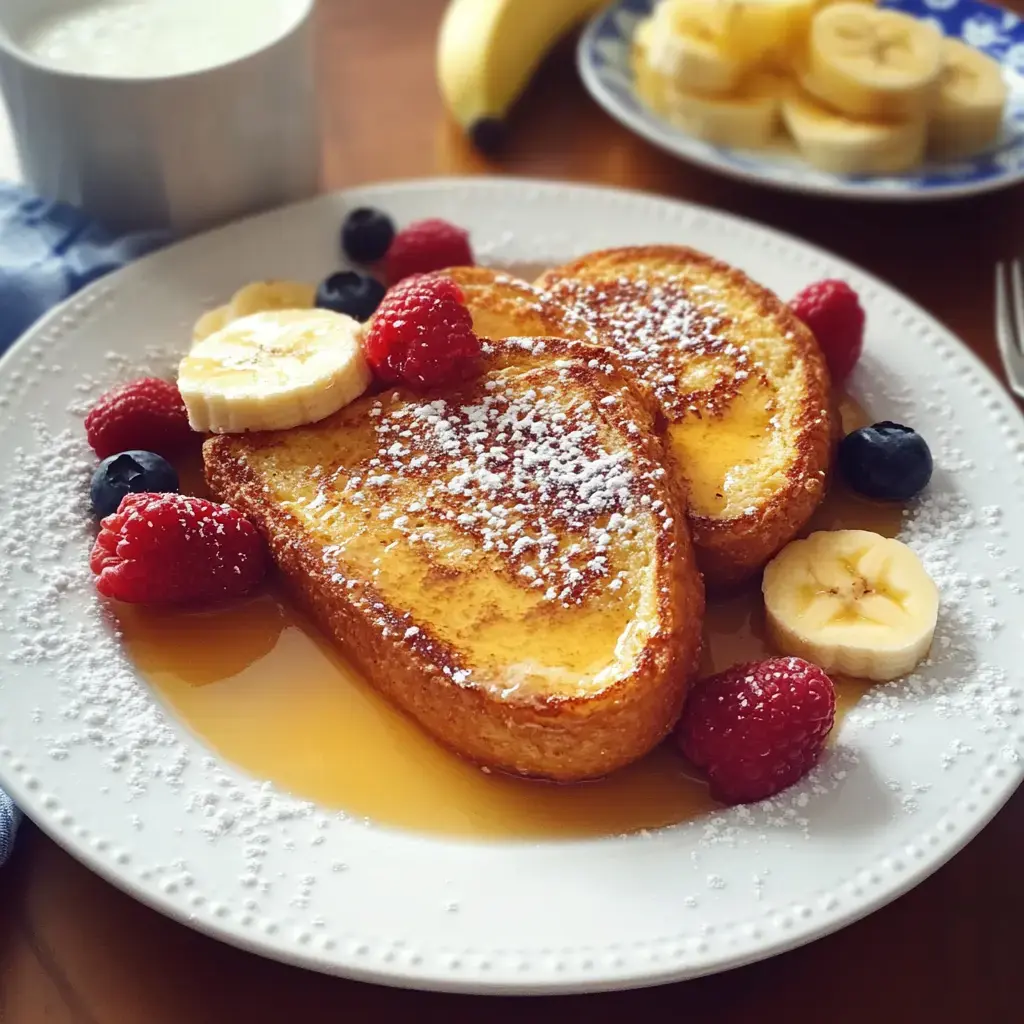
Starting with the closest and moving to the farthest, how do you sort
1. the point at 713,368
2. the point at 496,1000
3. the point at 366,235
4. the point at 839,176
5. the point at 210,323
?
the point at 496,1000 < the point at 713,368 < the point at 210,323 < the point at 366,235 < the point at 839,176

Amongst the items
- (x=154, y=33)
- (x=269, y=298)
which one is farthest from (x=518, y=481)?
(x=154, y=33)

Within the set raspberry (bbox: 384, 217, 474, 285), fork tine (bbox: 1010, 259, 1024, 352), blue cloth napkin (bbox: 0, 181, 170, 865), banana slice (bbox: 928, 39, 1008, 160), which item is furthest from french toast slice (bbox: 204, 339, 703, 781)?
banana slice (bbox: 928, 39, 1008, 160)

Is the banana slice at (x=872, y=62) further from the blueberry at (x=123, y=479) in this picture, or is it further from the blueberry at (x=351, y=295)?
the blueberry at (x=123, y=479)

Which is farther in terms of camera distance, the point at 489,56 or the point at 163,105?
the point at 489,56

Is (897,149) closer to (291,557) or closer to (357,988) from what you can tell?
(291,557)

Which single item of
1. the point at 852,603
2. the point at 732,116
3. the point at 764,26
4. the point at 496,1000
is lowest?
the point at 496,1000

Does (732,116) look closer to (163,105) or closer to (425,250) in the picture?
(425,250)

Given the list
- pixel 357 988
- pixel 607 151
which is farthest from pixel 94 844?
pixel 607 151
